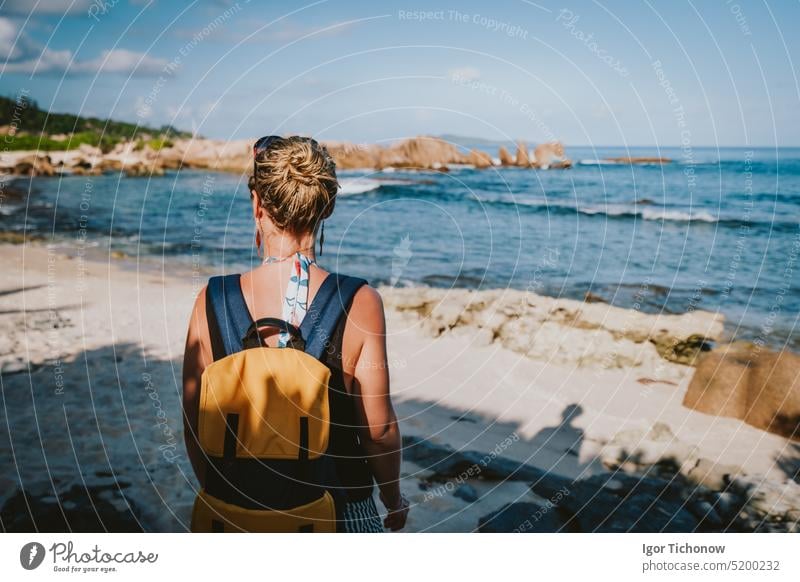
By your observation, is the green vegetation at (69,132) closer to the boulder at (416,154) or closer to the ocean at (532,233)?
the ocean at (532,233)

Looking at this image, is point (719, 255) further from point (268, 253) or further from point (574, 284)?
point (268, 253)

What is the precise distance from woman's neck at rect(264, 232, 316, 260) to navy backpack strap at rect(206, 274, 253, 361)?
18 cm

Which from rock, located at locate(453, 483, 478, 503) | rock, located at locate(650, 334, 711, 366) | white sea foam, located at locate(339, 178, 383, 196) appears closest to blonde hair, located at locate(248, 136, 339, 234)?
rock, located at locate(453, 483, 478, 503)

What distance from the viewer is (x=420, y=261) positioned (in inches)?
573

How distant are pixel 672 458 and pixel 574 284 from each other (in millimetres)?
8163

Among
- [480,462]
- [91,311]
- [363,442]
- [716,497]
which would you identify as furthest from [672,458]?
[91,311]

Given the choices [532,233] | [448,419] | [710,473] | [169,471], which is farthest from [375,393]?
[532,233]

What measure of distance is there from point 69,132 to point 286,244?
44146 millimetres

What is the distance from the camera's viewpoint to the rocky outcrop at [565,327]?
751 centimetres

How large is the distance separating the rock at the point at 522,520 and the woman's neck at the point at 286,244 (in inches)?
104

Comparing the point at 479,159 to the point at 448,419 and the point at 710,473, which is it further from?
the point at 710,473

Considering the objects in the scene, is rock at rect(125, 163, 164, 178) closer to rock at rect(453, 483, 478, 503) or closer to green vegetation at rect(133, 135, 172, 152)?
green vegetation at rect(133, 135, 172, 152)

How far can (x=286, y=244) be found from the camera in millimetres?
1985

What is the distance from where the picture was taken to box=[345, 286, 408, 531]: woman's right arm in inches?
74.5
